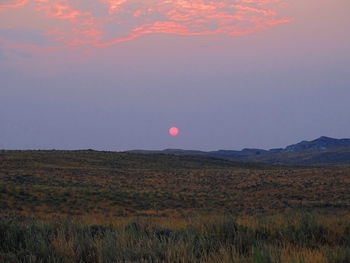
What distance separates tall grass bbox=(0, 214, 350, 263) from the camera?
5.43 metres

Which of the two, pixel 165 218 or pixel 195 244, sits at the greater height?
pixel 195 244

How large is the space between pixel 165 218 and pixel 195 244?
37.4 feet

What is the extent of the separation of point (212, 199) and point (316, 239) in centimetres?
2380

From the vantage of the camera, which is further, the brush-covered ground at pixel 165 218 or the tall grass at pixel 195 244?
the brush-covered ground at pixel 165 218

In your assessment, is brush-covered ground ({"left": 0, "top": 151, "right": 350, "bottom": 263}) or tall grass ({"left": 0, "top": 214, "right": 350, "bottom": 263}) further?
brush-covered ground ({"left": 0, "top": 151, "right": 350, "bottom": 263})

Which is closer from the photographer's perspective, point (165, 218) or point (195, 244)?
point (195, 244)

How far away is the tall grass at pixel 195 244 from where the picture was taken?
5.43 metres

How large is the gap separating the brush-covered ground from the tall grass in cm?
2

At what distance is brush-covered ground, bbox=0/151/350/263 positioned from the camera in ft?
19.7

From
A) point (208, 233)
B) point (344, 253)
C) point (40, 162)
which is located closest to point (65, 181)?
point (40, 162)

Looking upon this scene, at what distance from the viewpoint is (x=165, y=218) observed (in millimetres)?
17797

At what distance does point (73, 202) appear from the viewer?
27.5 m

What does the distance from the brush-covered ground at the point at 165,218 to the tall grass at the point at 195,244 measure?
20 mm

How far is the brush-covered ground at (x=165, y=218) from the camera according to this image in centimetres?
601
